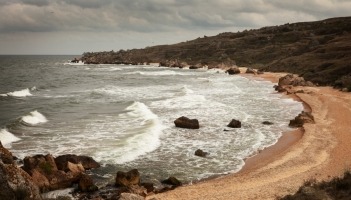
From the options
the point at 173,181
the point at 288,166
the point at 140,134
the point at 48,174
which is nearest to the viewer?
the point at 48,174

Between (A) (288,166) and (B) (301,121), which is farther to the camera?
(B) (301,121)

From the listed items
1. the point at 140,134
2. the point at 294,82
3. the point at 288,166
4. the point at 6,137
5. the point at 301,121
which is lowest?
the point at 6,137

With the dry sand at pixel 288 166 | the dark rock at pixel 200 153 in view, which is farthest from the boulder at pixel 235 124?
the dark rock at pixel 200 153

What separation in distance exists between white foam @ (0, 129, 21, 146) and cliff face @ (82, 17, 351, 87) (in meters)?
43.5

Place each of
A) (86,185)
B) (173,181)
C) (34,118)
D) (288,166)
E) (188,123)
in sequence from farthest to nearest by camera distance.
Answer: (34,118) < (188,123) < (288,166) < (173,181) < (86,185)

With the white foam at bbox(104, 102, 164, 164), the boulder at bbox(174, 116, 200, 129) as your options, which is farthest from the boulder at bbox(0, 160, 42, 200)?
the boulder at bbox(174, 116, 200, 129)

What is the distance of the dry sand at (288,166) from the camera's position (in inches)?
714

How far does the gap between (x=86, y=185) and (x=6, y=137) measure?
537 inches

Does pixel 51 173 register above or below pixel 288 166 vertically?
below

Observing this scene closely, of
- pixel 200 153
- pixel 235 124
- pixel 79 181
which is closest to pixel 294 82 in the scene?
pixel 235 124

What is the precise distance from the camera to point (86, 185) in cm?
1897

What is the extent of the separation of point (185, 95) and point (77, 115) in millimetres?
18631

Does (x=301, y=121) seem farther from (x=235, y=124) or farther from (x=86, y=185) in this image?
(x=86, y=185)

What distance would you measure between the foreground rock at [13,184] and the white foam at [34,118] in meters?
21.8
